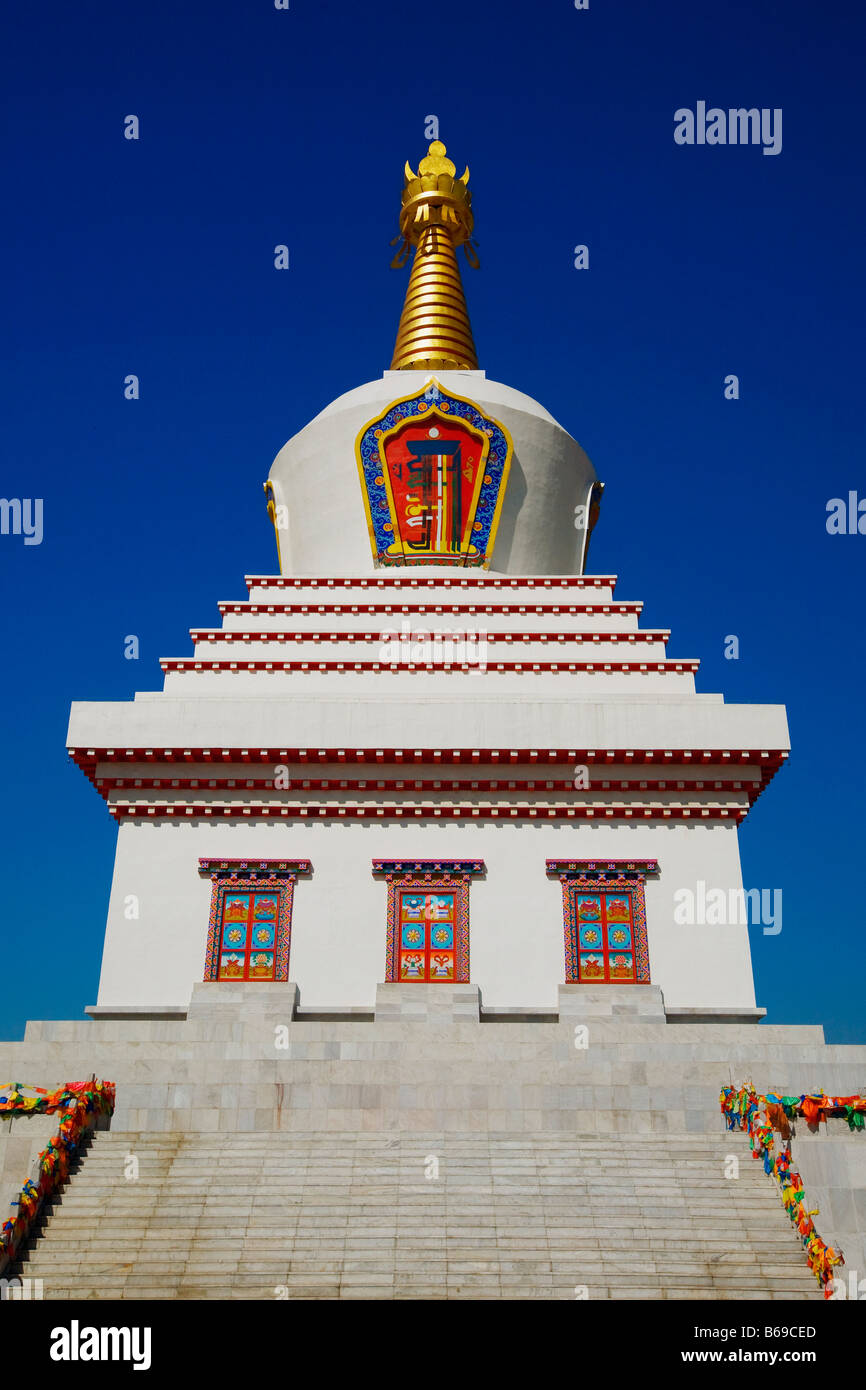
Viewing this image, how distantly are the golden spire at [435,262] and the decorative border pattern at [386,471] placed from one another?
2.70 metres

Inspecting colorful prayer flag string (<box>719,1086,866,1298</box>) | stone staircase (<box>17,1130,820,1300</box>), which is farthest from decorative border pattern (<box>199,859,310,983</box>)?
colorful prayer flag string (<box>719,1086,866,1298</box>)

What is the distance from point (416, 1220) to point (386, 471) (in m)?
10.9

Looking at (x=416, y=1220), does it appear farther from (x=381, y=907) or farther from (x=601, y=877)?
(x=601, y=877)

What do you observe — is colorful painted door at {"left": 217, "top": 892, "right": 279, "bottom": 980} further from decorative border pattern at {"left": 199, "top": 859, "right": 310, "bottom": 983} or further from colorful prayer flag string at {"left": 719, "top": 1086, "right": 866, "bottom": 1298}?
colorful prayer flag string at {"left": 719, "top": 1086, "right": 866, "bottom": 1298}

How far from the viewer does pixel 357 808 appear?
1236 cm

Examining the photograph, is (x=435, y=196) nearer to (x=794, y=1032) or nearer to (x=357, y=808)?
(x=357, y=808)

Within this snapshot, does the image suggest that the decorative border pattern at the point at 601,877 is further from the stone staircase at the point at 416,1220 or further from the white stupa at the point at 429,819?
the stone staircase at the point at 416,1220

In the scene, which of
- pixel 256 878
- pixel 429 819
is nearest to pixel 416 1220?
pixel 256 878

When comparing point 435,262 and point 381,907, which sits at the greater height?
point 435,262

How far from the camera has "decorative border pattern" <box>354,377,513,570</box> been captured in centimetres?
1584

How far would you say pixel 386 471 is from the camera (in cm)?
1614

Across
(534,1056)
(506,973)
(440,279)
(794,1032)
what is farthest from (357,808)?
(440,279)

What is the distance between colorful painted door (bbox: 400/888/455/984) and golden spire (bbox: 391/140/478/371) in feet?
32.7
